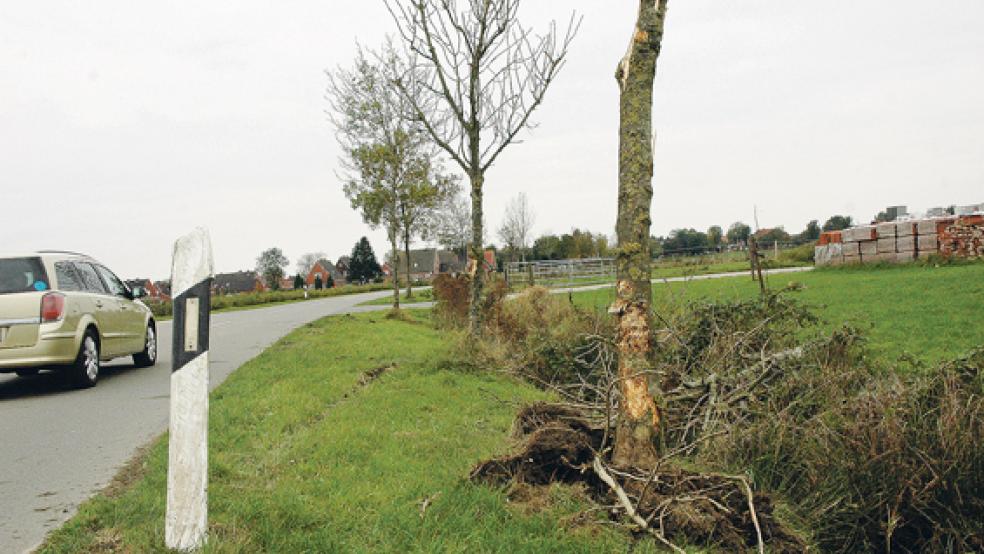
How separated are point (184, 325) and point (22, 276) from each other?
727cm

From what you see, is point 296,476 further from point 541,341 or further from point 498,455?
point 541,341

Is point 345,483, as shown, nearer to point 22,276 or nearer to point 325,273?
point 22,276

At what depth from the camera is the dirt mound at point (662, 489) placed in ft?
12.4

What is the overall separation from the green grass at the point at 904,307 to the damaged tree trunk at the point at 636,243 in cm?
407

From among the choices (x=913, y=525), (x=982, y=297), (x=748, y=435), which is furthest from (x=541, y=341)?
(x=982, y=297)

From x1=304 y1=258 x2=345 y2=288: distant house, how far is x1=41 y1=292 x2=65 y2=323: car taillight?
112 m

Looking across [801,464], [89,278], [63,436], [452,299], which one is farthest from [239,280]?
[801,464]

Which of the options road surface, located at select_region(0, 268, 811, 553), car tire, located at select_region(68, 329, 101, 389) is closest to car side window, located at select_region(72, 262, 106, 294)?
car tire, located at select_region(68, 329, 101, 389)

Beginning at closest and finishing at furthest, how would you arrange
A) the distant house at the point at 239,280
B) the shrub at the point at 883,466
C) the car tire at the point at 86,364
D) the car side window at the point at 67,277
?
the shrub at the point at 883,466, the car side window at the point at 67,277, the car tire at the point at 86,364, the distant house at the point at 239,280

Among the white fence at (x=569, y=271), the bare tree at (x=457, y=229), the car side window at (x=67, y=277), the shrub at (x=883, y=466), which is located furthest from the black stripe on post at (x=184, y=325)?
the bare tree at (x=457, y=229)

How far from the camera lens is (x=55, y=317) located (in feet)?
29.5

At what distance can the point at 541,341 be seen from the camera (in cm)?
999

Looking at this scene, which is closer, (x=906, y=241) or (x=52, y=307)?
(x=52, y=307)

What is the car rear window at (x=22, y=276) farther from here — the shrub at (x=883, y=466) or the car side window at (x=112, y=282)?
the shrub at (x=883, y=466)
